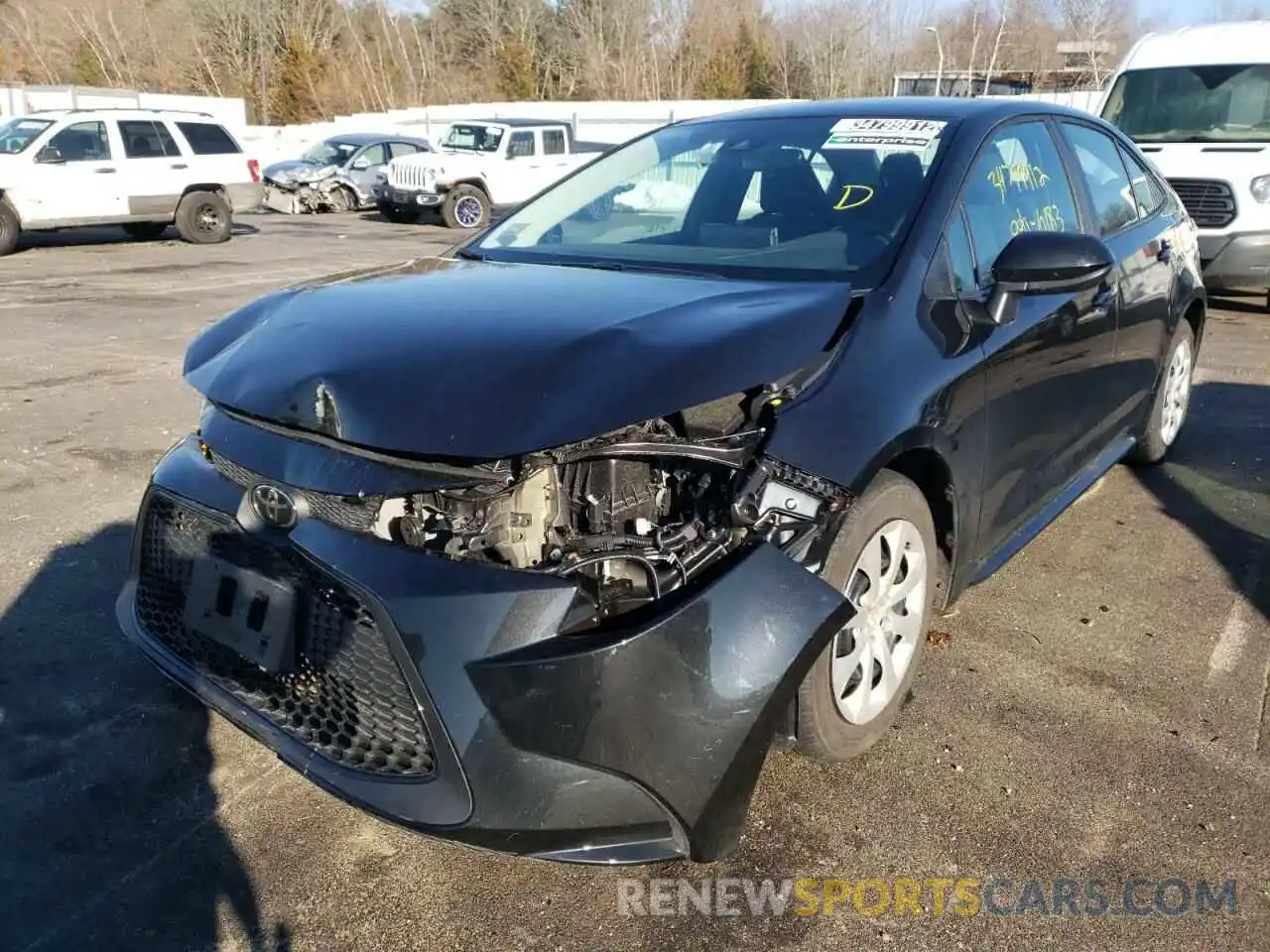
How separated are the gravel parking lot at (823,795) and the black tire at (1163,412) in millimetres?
543

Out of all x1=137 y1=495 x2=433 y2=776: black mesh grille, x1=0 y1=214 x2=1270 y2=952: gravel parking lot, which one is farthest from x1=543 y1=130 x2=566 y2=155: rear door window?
x1=137 y1=495 x2=433 y2=776: black mesh grille

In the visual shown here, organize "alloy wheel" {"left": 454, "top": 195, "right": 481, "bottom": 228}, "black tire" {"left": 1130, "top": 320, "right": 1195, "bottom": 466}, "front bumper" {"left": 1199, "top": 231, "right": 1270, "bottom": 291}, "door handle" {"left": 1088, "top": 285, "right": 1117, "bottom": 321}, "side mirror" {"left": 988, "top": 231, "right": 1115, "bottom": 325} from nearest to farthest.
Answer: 1. "side mirror" {"left": 988, "top": 231, "right": 1115, "bottom": 325}
2. "door handle" {"left": 1088, "top": 285, "right": 1117, "bottom": 321}
3. "black tire" {"left": 1130, "top": 320, "right": 1195, "bottom": 466}
4. "front bumper" {"left": 1199, "top": 231, "right": 1270, "bottom": 291}
5. "alloy wheel" {"left": 454, "top": 195, "right": 481, "bottom": 228}

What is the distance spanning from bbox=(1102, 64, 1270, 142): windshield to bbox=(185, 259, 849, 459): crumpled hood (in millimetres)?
8573

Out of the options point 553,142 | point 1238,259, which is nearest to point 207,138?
point 553,142

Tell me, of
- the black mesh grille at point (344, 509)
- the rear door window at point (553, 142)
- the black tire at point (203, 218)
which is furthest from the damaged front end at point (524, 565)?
A: the rear door window at point (553, 142)

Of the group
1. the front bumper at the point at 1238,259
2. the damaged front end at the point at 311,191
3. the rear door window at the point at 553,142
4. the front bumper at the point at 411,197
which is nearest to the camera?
the front bumper at the point at 1238,259

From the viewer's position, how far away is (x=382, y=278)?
3168 mm

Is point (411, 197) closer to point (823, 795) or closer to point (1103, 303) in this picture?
point (1103, 303)

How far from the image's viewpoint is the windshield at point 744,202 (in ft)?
10.00

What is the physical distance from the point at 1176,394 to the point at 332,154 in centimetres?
2037

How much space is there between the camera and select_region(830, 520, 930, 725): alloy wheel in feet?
8.63

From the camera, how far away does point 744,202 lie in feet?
11.4

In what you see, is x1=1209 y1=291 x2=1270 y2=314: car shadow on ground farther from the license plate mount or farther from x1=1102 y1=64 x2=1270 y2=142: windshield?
the license plate mount

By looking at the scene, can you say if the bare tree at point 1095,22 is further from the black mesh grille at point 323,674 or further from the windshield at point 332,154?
the black mesh grille at point 323,674
